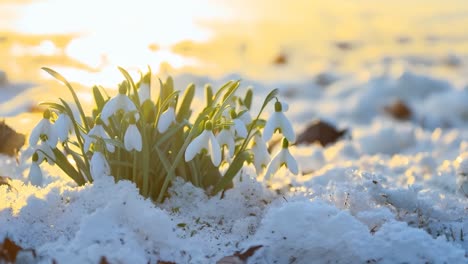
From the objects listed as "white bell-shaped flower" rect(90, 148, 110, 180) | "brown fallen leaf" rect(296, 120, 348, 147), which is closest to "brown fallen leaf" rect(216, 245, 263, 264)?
"white bell-shaped flower" rect(90, 148, 110, 180)

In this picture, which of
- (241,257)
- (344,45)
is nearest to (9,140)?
(241,257)

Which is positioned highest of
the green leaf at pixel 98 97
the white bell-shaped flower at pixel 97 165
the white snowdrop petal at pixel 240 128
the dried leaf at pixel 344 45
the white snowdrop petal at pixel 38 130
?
the green leaf at pixel 98 97

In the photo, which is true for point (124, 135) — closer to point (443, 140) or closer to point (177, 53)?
point (443, 140)

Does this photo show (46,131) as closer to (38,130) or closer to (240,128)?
(38,130)

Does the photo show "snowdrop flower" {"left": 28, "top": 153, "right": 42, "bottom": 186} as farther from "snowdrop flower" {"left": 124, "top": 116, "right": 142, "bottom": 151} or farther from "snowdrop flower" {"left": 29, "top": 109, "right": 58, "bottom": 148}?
"snowdrop flower" {"left": 124, "top": 116, "right": 142, "bottom": 151}

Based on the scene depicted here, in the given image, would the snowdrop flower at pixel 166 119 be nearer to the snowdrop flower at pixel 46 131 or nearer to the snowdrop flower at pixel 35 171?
the snowdrop flower at pixel 46 131

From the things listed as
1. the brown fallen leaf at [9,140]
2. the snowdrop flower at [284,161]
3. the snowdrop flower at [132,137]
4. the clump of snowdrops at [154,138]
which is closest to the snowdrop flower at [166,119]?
the clump of snowdrops at [154,138]

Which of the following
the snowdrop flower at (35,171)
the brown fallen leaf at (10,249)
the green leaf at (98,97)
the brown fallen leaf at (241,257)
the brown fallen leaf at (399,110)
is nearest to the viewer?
the brown fallen leaf at (10,249)
